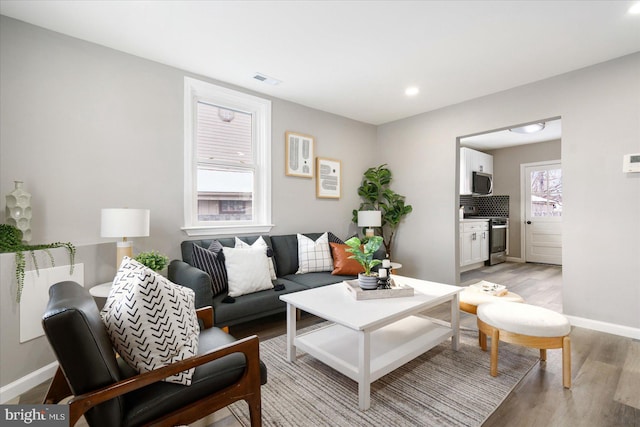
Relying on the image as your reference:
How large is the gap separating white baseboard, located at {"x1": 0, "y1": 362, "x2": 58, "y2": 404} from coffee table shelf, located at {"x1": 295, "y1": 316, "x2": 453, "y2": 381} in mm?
1722

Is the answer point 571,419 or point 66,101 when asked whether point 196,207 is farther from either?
point 571,419

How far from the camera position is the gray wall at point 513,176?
20.8 feet

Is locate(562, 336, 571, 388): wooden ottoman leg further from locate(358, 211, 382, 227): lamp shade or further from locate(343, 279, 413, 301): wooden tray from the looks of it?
locate(358, 211, 382, 227): lamp shade

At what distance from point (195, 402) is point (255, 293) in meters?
1.49

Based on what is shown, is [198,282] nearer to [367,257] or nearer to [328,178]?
[367,257]

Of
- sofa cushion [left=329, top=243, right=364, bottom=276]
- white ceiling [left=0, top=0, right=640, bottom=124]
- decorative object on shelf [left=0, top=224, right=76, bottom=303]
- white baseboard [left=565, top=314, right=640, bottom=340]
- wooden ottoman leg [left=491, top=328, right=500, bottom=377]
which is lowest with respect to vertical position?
white baseboard [left=565, top=314, right=640, bottom=340]

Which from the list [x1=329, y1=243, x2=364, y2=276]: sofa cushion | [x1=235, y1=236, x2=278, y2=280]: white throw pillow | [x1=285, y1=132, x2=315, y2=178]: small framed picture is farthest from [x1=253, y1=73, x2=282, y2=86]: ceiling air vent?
[x1=329, y1=243, x2=364, y2=276]: sofa cushion

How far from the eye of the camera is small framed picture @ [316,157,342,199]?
13.9ft

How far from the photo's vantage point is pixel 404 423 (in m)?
1.61

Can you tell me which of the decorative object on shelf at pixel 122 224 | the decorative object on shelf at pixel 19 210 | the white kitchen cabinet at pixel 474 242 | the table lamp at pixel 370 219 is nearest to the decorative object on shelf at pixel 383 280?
the decorative object on shelf at pixel 122 224

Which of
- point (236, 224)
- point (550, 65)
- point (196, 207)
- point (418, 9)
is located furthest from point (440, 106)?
point (196, 207)

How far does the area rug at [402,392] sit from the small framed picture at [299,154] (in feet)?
7.45

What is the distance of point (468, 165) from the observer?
6.00 m

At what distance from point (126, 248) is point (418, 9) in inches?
112
